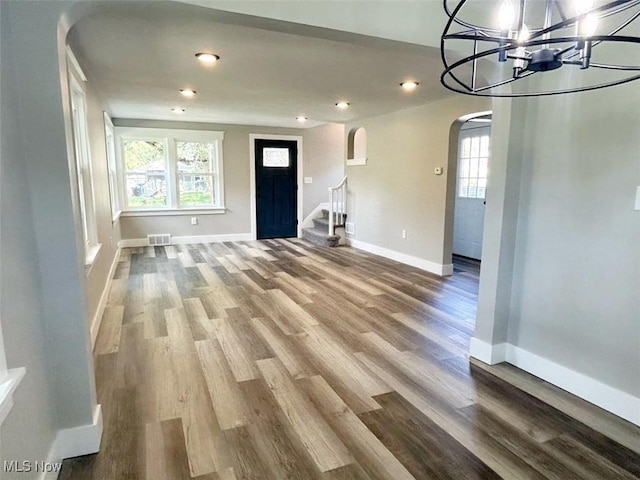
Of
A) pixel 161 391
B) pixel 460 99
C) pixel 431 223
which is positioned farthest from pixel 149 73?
pixel 431 223

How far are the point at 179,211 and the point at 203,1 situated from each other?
590 cm

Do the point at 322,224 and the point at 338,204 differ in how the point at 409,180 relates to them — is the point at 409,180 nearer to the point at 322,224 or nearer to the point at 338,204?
the point at 338,204

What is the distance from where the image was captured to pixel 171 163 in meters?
7.07

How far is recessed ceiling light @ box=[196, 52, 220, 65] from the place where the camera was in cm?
311

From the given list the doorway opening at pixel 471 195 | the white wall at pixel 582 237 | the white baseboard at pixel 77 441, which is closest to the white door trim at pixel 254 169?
the doorway opening at pixel 471 195

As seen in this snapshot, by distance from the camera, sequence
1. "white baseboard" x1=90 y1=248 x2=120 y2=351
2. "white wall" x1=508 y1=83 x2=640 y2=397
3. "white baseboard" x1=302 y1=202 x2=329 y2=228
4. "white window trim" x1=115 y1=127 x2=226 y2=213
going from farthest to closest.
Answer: "white baseboard" x1=302 y1=202 x2=329 y2=228, "white window trim" x1=115 y1=127 x2=226 y2=213, "white baseboard" x1=90 y1=248 x2=120 y2=351, "white wall" x1=508 y1=83 x2=640 y2=397

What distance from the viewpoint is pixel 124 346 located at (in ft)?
9.84

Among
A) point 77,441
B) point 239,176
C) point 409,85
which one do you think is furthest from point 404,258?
point 77,441

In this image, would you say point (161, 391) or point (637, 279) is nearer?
point (637, 279)

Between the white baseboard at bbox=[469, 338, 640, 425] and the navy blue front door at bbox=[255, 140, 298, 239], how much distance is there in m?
5.69

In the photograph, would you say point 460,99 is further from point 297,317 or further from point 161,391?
point 161,391

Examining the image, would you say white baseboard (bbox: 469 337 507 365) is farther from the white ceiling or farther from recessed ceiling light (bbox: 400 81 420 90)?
recessed ceiling light (bbox: 400 81 420 90)

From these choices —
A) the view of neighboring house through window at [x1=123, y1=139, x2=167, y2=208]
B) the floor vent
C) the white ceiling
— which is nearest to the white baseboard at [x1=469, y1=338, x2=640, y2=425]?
the white ceiling

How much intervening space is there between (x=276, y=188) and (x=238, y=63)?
4.62 meters
